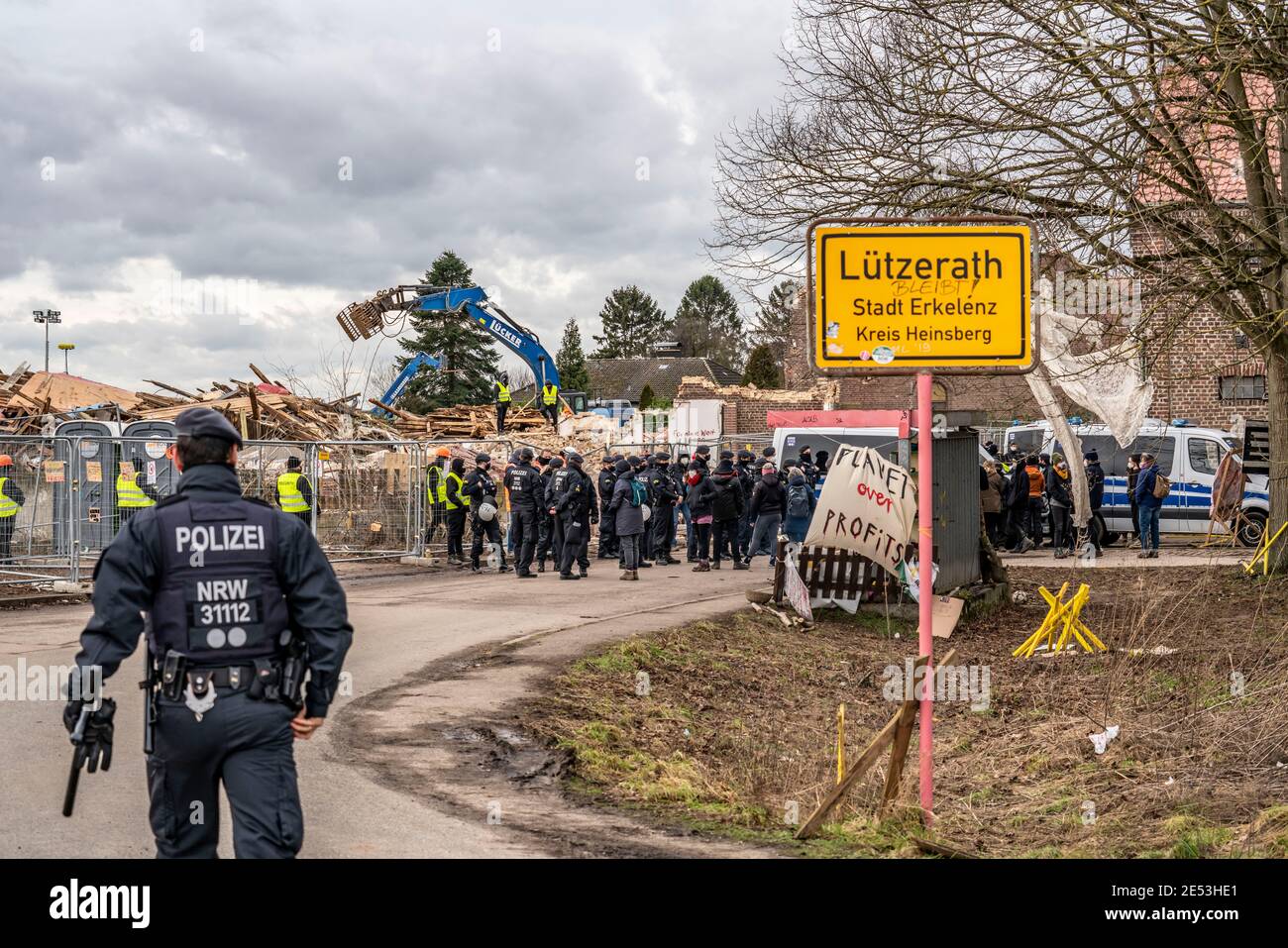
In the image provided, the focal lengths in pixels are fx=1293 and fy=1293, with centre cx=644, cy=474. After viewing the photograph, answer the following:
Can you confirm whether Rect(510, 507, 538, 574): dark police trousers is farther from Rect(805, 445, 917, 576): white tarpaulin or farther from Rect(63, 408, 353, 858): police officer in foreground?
Rect(63, 408, 353, 858): police officer in foreground

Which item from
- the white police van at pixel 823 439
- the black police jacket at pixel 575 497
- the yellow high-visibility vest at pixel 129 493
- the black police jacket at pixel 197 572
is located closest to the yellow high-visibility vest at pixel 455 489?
the black police jacket at pixel 575 497

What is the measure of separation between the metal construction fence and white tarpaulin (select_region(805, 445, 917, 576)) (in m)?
6.85

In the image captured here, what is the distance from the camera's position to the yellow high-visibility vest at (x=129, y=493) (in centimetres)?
1655

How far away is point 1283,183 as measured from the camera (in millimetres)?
15148

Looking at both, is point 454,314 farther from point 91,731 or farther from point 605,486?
point 91,731

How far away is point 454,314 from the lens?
34.6 metres

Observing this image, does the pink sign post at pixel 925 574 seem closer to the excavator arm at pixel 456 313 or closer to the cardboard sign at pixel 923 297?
the cardboard sign at pixel 923 297

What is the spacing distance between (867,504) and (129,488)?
934 centimetres

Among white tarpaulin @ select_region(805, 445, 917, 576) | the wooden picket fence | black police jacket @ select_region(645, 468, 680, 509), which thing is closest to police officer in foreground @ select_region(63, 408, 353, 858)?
white tarpaulin @ select_region(805, 445, 917, 576)

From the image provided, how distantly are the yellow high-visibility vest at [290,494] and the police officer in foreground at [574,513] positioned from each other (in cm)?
362

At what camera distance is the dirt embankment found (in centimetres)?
708

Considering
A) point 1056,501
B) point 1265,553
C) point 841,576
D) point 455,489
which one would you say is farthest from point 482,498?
point 1265,553

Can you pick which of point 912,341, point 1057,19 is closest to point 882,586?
point 1057,19
